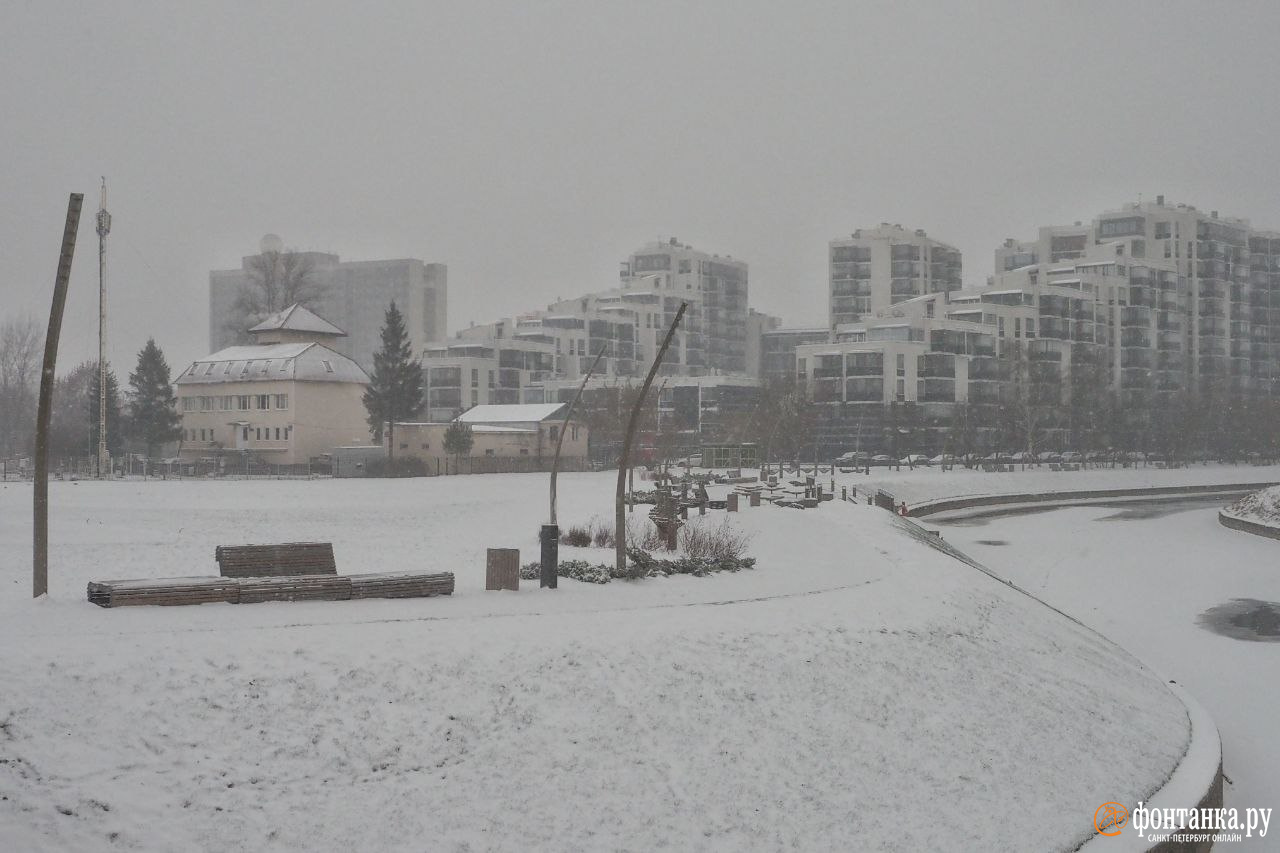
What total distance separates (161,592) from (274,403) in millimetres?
65694

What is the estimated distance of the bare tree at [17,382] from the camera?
305 ft

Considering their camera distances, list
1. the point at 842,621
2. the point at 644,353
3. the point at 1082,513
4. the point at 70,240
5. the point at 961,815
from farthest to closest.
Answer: the point at 644,353 → the point at 1082,513 → the point at 842,621 → the point at 70,240 → the point at 961,815

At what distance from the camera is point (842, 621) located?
20750 millimetres

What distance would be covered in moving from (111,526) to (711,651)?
96.3 ft

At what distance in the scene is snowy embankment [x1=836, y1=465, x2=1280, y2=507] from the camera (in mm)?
83125

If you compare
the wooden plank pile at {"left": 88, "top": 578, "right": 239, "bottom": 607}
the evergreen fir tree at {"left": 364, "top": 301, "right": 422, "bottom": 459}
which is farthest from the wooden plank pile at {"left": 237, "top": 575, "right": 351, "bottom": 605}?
the evergreen fir tree at {"left": 364, "top": 301, "right": 422, "bottom": 459}

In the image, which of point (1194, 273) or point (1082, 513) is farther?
point (1194, 273)

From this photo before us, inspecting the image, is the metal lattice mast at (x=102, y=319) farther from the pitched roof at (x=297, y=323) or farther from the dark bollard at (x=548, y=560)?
the dark bollard at (x=548, y=560)

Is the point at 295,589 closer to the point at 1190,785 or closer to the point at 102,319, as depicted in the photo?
the point at 1190,785

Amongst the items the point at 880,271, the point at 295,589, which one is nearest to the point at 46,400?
the point at 295,589

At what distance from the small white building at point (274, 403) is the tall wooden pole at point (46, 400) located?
197 feet

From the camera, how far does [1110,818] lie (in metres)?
17.5

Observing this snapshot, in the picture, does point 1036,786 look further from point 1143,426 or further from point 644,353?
point 644,353

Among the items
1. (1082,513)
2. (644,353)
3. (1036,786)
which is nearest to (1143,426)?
(1082,513)
